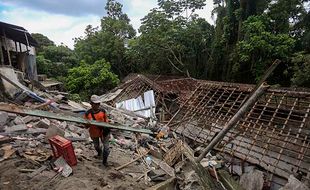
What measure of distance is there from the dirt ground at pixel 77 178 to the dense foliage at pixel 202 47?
11805 millimetres

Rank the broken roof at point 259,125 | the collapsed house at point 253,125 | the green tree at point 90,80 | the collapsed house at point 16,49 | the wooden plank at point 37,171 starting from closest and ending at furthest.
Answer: the wooden plank at point 37,171, the collapsed house at point 253,125, the broken roof at point 259,125, the collapsed house at point 16,49, the green tree at point 90,80

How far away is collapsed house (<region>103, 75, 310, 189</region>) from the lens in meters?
6.55

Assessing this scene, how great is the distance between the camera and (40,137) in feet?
23.0

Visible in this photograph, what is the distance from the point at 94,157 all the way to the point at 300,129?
16.9ft

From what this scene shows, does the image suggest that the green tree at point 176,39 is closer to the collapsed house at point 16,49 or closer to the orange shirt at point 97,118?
the collapsed house at point 16,49

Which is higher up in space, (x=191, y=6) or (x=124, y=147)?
(x=191, y=6)

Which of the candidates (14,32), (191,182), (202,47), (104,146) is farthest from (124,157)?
(202,47)

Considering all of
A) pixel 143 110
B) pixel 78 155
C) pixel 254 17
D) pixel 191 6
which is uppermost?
pixel 191 6

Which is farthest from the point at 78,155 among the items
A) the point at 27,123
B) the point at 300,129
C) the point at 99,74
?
the point at 99,74

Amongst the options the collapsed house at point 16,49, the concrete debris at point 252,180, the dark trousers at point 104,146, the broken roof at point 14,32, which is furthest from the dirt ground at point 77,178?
the broken roof at point 14,32

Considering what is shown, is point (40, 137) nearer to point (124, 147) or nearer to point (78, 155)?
point (78, 155)

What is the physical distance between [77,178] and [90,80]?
1665cm

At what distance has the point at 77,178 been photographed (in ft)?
17.0

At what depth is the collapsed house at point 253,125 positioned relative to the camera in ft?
21.5
